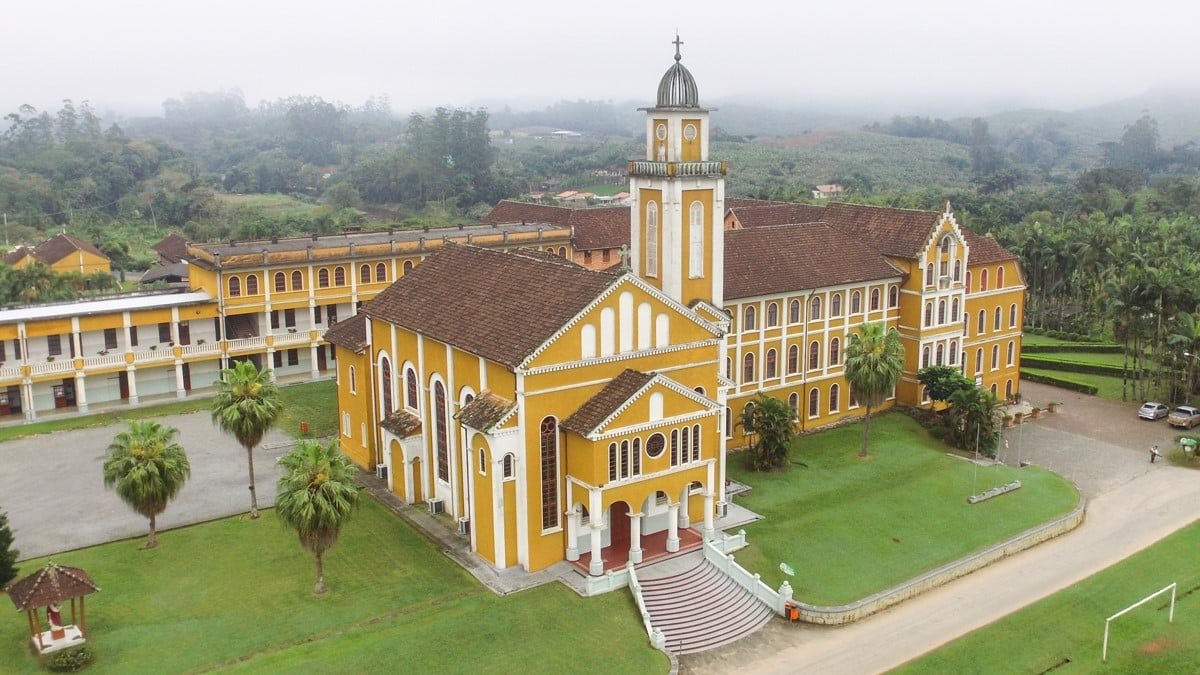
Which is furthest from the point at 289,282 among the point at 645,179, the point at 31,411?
the point at 645,179

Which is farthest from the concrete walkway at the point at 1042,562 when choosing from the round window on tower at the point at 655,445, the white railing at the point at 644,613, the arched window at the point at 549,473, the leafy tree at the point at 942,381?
the arched window at the point at 549,473

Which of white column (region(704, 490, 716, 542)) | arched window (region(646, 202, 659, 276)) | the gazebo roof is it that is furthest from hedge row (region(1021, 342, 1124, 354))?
the gazebo roof

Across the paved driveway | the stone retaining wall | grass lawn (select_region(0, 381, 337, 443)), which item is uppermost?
grass lawn (select_region(0, 381, 337, 443))

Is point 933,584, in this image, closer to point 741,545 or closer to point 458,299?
point 741,545

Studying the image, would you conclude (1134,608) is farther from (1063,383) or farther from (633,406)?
(1063,383)

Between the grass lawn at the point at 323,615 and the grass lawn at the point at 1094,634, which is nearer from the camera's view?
the grass lawn at the point at 323,615

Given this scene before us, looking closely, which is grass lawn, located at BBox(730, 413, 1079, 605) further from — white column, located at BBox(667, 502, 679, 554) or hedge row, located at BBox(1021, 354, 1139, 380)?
hedge row, located at BBox(1021, 354, 1139, 380)

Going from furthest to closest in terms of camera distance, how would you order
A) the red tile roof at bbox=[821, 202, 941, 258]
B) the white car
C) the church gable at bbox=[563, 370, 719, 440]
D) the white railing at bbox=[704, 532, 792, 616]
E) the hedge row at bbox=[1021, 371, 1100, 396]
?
the hedge row at bbox=[1021, 371, 1100, 396] < the white car < the red tile roof at bbox=[821, 202, 941, 258] < the church gable at bbox=[563, 370, 719, 440] < the white railing at bbox=[704, 532, 792, 616]

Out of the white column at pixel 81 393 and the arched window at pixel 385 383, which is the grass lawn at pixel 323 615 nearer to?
the arched window at pixel 385 383
